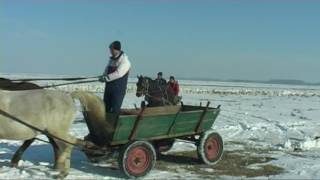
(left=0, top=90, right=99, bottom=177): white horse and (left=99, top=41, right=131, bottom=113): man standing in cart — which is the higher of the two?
(left=99, top=41, right=131, bottom=113): man standing in cart

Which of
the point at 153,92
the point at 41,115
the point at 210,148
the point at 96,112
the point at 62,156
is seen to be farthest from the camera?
the point at 153,92

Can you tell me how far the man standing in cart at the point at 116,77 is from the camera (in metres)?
11.3

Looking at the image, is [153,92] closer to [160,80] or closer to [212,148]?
[160,80]

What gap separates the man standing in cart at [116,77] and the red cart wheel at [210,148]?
2282 millimetres

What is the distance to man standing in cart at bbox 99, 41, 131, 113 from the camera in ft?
37.0

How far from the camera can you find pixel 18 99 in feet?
33.9

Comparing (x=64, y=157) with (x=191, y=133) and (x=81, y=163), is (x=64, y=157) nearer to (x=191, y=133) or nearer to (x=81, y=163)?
(x=81, y=163)

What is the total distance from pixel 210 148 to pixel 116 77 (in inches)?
118

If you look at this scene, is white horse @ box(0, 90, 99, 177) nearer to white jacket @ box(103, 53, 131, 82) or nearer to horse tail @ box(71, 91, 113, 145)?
horse tail @ box(71, 91, 113, 145)

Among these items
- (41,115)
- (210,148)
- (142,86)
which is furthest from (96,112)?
(142,86)

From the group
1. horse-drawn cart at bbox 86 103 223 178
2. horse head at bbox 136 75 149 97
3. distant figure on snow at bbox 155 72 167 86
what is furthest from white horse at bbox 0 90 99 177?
distant figure on snow at bbox 155 72 167 86

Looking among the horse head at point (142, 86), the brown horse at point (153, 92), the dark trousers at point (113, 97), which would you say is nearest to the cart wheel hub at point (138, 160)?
the dark trousers at point (113, 97)

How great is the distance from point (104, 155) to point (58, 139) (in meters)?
1.07

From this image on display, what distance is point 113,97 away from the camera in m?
11.4
